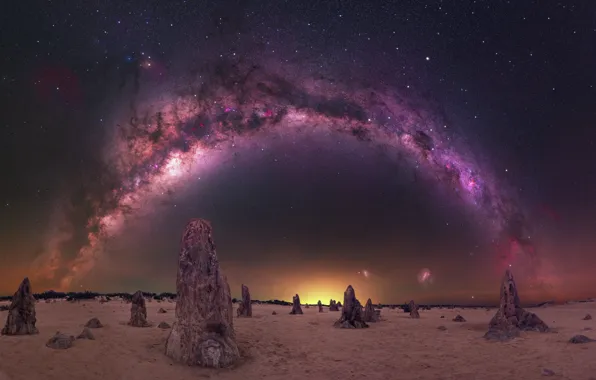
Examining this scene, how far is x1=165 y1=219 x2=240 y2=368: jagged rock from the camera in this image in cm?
1638

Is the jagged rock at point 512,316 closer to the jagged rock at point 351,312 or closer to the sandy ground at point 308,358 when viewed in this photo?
the sandy ground at point 308,358

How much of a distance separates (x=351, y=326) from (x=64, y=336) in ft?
67.1

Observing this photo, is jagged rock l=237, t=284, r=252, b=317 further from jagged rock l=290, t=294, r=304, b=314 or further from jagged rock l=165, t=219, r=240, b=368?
jagged rock l=165, t=219, r=240, b=368

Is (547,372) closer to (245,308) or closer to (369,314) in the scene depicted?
(369,314)

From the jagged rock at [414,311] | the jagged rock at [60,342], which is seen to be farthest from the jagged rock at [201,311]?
the jagged rock at [414,311]

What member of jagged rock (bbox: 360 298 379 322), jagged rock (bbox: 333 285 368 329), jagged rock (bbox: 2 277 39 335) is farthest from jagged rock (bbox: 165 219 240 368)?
jagged rock (bbox: 360 298 379 322)

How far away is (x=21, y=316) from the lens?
715 inches

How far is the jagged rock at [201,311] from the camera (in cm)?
1638

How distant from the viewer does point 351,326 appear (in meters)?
30.6

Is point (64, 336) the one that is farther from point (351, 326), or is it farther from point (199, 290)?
point (351, 326)

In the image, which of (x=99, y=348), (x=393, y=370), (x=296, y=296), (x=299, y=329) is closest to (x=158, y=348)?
(x=99, y=348)

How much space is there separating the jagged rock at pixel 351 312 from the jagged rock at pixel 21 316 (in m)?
20.6

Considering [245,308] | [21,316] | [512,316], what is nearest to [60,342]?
[21,316]

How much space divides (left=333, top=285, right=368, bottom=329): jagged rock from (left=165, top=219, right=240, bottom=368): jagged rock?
1491 centimetres
